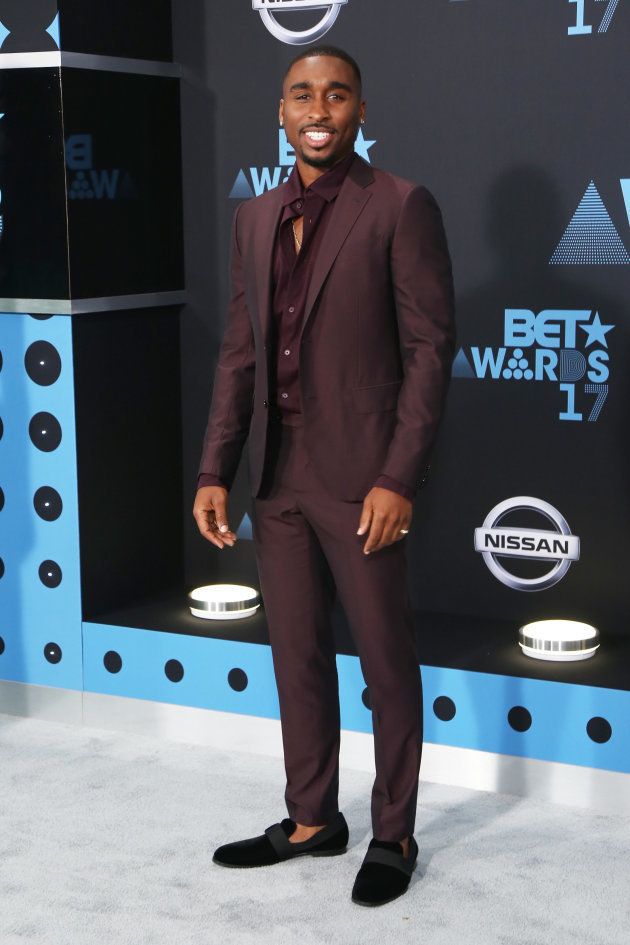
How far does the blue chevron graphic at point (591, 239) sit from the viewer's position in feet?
10.7

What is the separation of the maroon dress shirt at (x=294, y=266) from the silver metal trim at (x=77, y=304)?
1.03 metres

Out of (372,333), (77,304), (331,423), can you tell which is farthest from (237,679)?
(372,333)

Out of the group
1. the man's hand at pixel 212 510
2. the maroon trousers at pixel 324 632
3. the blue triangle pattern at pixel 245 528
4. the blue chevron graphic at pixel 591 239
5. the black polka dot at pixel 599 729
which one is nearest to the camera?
the maroon trousers at pixel 324 632

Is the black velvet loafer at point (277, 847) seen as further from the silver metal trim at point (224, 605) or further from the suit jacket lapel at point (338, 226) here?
the suit jacket lapel at point (338, 226)

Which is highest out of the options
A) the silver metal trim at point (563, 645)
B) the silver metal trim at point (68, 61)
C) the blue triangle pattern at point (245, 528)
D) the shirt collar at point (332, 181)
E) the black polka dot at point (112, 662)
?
the silver metal trim at point (68, 61)

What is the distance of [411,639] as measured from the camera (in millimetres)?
2572

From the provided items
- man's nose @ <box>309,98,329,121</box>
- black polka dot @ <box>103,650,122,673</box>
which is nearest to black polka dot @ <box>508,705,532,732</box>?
black polka dot @ <box>103,650,122,673</box>

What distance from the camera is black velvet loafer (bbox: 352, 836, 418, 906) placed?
2.53 m

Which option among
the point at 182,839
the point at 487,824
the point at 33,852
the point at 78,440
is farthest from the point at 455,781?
the point at 78,440

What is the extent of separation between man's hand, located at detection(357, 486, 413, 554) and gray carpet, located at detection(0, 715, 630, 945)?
26.6 inches

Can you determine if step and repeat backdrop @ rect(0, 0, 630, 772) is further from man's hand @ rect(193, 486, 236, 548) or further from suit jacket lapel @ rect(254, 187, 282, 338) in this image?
suit jacket lapel @ rect(254, 187, 282, 338)

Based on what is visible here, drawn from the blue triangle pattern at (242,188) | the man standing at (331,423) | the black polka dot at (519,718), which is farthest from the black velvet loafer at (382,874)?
the blue triangle pattern at (242,188)

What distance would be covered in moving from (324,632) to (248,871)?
49cm

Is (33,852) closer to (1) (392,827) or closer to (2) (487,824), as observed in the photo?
(1) (392,827)
